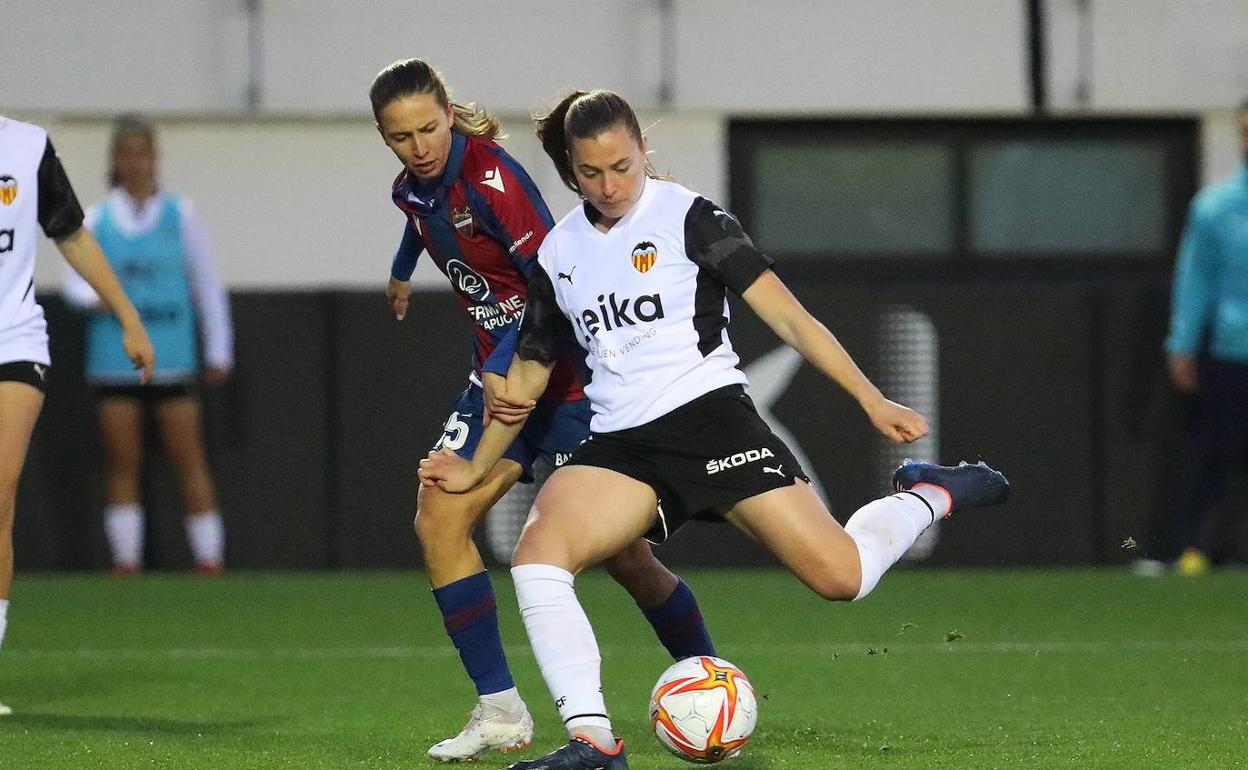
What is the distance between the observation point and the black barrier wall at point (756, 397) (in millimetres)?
11891

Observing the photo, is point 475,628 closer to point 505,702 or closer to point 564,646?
point 505,702

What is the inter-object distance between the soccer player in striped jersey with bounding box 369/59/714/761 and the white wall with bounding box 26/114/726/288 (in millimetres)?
6949

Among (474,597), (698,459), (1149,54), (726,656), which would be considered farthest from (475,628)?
(1149,54)

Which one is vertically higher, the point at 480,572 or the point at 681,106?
the point at 681,106

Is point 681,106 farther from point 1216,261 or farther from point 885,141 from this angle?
point 1216,261

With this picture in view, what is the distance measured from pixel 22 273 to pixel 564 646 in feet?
7.25

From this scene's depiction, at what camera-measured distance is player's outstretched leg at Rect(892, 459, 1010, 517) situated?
20.3 feet

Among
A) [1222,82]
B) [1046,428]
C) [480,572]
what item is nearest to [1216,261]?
[1046,428]

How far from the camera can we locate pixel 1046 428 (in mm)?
11914

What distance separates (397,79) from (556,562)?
138 cm

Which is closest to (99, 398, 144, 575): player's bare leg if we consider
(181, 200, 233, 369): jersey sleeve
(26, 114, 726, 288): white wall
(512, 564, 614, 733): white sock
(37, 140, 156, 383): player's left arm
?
(181, 200, 233, 369): jersey sleeve

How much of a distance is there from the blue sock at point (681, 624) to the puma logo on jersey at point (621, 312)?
102 cm

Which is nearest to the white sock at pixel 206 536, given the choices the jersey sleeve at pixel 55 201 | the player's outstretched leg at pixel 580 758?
the jersey sleeve at pixel 55 201

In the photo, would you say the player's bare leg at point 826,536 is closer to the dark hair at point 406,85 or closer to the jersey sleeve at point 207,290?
the dark hair at point 406,85
